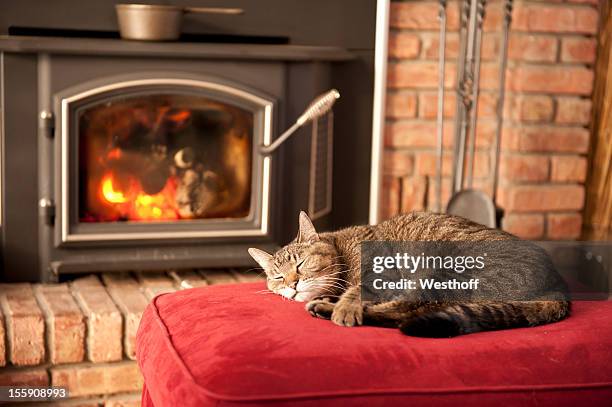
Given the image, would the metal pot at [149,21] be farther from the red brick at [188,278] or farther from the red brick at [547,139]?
the red brick at [547,139]

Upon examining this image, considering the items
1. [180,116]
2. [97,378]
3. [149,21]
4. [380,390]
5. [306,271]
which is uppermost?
[149,21]

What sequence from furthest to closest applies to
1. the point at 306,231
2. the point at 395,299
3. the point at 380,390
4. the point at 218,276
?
the point at 218,276 < the point at 306,231 < the point at 395,299 < the point at 380,390

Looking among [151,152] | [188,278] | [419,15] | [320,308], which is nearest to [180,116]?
[151,152]

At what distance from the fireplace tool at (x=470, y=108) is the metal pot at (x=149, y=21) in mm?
759

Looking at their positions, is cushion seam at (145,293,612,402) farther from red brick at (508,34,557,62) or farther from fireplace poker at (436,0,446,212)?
red brick at (508,34,557,62)

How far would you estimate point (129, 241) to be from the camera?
259cm

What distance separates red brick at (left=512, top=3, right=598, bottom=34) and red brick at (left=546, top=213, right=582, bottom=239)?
58 centimetres

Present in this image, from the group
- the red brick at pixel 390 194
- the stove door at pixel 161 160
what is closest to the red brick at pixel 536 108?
the red brick at pixel 390 194

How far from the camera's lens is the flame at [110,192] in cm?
259

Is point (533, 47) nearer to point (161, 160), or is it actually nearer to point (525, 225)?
point (525, 225)

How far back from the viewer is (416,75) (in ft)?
9.55

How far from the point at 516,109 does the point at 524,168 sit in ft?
0.61

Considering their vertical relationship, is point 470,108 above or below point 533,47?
below

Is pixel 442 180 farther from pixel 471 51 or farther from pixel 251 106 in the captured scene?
pixel 251 106
